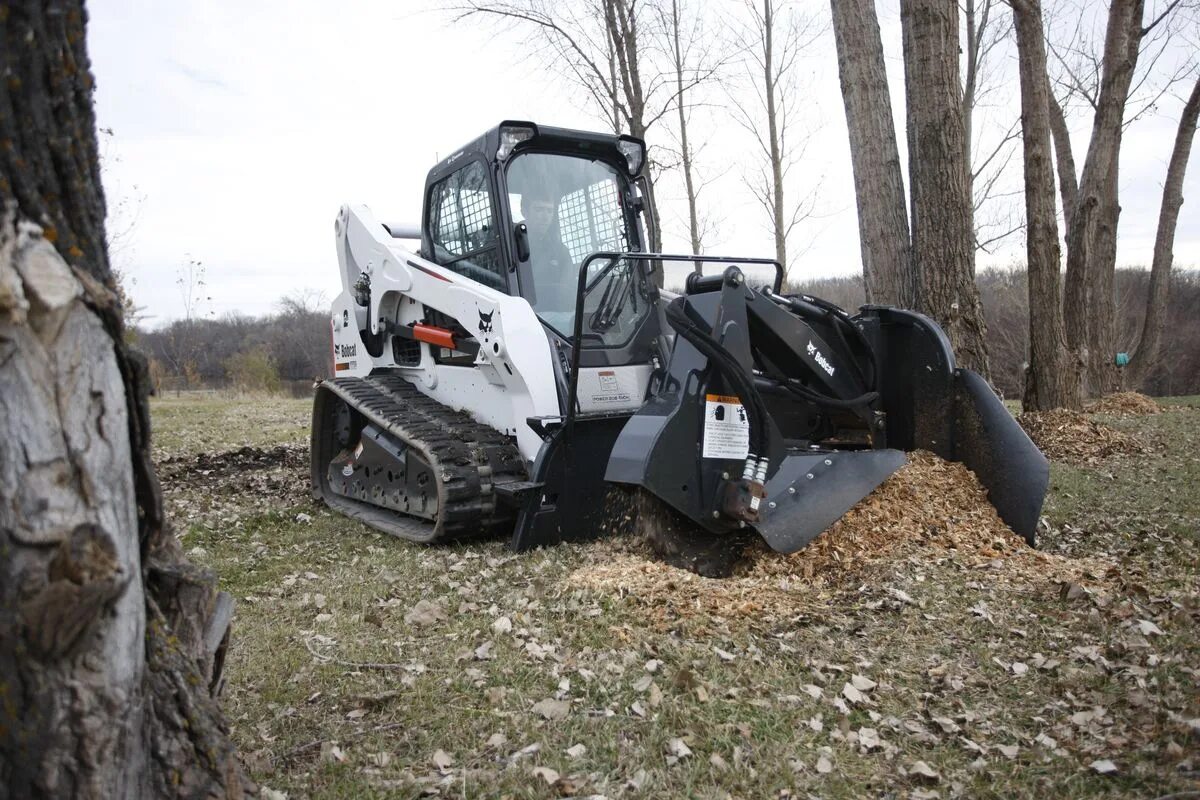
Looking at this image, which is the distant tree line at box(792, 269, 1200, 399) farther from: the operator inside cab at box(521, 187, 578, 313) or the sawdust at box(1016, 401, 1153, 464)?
the operator inside cab at box(521, 187, 578, 313)

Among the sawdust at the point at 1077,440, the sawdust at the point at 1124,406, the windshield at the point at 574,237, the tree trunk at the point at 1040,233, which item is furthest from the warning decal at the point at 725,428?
the sawdust at the point at 1124,406

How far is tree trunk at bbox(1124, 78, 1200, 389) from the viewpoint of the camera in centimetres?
1603

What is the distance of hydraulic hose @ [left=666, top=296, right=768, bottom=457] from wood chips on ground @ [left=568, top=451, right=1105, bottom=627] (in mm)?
600

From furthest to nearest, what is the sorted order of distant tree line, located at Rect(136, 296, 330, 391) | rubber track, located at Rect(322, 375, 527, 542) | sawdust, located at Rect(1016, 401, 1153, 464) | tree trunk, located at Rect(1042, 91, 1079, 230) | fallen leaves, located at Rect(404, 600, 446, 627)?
distant tree line, located at Rect(136, 296, 330, 391) < tree trunk, located at Rect(1042, 91, 1079, 230) < sawdust, located at Rect(1016, 401, 1153, 464) < rubber track, located at Rect(322, 375, 527, 542) < fallen leaves, located at Rect(404, 600, 446, 627)

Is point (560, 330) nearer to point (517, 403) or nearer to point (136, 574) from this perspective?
point (517, 403)

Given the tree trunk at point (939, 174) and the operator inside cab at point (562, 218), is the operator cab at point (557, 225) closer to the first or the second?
the operator inside cab at point (562, 218)

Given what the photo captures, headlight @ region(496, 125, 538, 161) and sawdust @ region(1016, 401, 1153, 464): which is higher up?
headlight @ region(496, 125, 538, 161)

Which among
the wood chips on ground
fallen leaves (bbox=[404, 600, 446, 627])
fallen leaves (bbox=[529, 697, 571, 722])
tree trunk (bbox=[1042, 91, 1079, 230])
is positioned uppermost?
tree trunk (bbox=[1042, 91, 1079, 230])

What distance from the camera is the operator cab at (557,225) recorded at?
586cm

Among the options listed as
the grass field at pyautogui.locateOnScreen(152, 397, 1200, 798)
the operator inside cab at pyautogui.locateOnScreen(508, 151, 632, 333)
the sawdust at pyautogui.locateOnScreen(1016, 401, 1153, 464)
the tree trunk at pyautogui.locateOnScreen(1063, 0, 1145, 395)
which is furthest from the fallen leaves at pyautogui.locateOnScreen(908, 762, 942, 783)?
the tree trunk at pyautogui.locateOnScreen(1063, 0, 1145, 395)

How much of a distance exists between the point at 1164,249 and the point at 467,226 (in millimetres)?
15862

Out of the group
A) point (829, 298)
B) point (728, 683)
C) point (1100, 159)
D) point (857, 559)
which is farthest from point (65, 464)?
point (829, 298)

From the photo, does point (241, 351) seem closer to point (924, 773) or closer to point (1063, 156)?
point (1063, 156)

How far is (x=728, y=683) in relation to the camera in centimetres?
322
